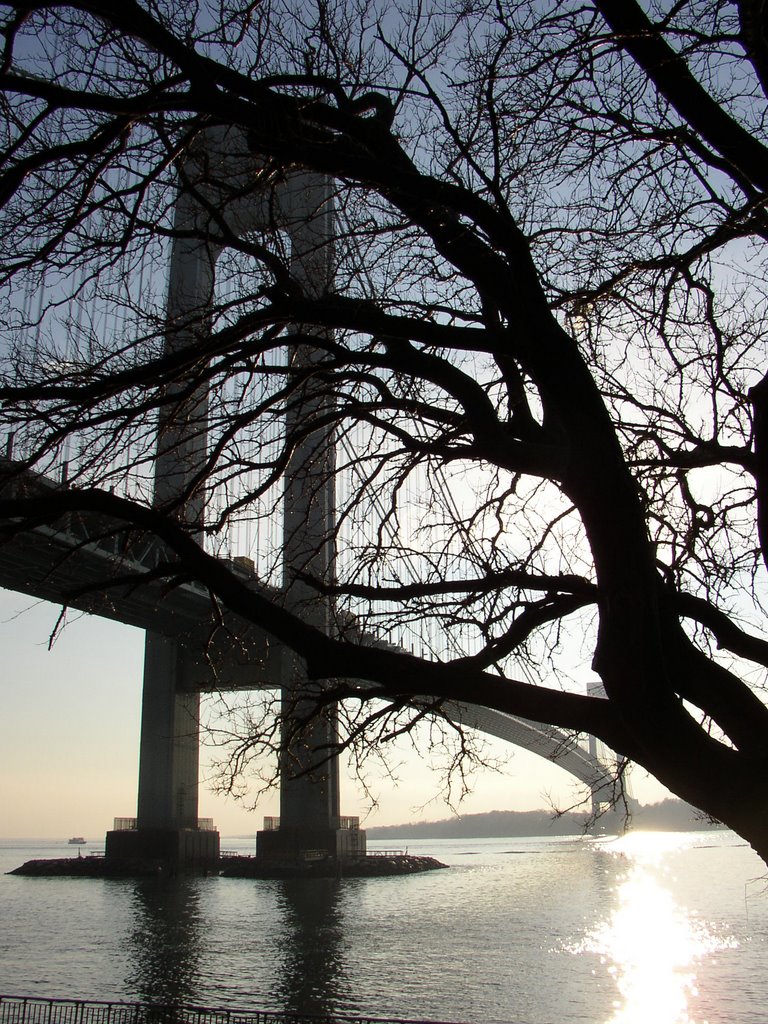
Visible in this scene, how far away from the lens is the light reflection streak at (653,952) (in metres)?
16.3

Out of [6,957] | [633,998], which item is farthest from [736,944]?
[6,957]

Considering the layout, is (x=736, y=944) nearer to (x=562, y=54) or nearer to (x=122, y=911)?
(x=122, y=911)

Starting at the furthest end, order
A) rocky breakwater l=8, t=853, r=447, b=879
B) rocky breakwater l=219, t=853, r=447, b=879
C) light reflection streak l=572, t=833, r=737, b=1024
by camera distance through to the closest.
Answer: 1. rocky breakwater l=8, t=853, r=447, b=879
2. rocky breakwater l=219, t=853, r=447, b=879
3. light reflection streak l=572, t=833, r=737, b=1024

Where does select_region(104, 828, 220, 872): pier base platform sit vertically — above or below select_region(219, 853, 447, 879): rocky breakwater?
above

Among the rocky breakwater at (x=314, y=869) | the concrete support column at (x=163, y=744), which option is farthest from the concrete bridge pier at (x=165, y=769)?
the rocky breakwater at (x=314, y=869)

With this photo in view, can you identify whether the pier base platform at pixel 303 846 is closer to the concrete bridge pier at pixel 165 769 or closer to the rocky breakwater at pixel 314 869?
the rocky breakwater at pixel 314 869

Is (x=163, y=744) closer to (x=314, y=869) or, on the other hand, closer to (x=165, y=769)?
(x=165, y=769)

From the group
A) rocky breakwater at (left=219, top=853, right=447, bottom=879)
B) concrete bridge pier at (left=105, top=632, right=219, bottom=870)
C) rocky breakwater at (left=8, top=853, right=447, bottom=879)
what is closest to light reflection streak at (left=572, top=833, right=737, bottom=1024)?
rocky breakwater at (left=219, top=853, right=447, bottom=879)

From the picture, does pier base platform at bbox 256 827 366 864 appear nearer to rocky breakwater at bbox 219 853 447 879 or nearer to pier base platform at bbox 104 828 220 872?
rocky breakwater at bbox 219 853 447 879

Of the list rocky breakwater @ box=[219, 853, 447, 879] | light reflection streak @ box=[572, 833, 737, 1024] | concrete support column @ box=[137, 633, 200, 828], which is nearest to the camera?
light reflection streak @ box=[572, 833, 737, 1024]

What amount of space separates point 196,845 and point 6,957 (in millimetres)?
24521

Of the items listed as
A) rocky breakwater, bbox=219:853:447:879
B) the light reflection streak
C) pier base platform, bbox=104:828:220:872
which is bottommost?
the light reflection streak

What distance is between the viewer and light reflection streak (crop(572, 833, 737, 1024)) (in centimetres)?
1633

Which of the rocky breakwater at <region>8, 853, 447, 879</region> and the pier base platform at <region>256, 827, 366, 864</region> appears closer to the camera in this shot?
the rocky breakwater at <region>8, 853, 447, 879</region>
